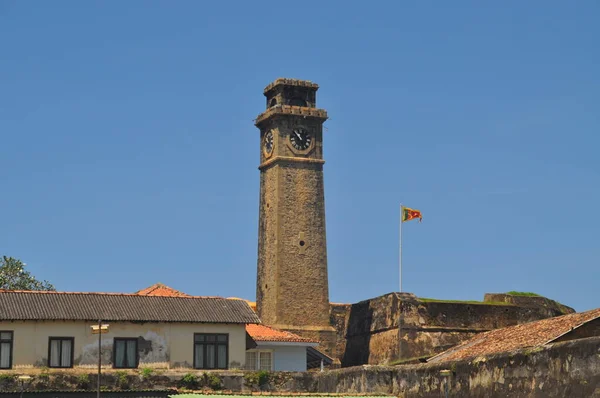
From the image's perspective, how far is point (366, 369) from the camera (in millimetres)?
27609

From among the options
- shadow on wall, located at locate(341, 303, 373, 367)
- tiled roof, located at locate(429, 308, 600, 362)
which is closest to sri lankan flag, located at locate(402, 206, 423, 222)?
shadow on wall, located at locate(341, 303, 373, 367)

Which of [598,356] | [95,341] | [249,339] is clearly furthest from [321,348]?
[598,356]

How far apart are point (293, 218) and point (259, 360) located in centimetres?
2370

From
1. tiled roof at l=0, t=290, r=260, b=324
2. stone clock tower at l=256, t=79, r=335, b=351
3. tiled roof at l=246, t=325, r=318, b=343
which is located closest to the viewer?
tiled roof at l=0, t=290, r=260, b=324

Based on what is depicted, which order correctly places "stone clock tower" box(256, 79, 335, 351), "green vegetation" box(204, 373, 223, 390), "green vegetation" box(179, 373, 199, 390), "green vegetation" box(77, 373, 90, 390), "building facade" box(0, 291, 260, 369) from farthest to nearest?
1. "stone clock tower" box(256, 79, 335, 351)
2. "building facade" box(0, 291, 260, 369)
3. "green vegetation" box(204, 373, 223, 390)
4. "green vegetation" box(179, 373, 199, 390)
5. "green vegetation" box(77, 373, 90, 390)

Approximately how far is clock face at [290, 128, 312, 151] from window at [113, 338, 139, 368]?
111 ft

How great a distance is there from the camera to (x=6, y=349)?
38.9m

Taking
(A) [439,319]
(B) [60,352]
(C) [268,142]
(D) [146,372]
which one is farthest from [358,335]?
(D) [146,372]

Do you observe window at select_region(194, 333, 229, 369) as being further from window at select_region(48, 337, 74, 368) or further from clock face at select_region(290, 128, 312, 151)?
clock face at select_region(290, 128, 312, 151)

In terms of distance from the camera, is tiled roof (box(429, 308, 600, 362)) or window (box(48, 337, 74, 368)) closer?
tiled roof (box(429, 308, 600, 362))

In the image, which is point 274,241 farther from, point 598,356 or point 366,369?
point 598,356

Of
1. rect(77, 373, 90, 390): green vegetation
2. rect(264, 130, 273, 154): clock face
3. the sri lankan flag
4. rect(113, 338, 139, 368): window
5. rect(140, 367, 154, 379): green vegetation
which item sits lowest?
rect(77, 373, 90, 390): green vegetation

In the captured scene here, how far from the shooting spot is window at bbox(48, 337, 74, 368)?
129ft

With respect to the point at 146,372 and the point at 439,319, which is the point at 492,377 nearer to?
the point at 146,372
